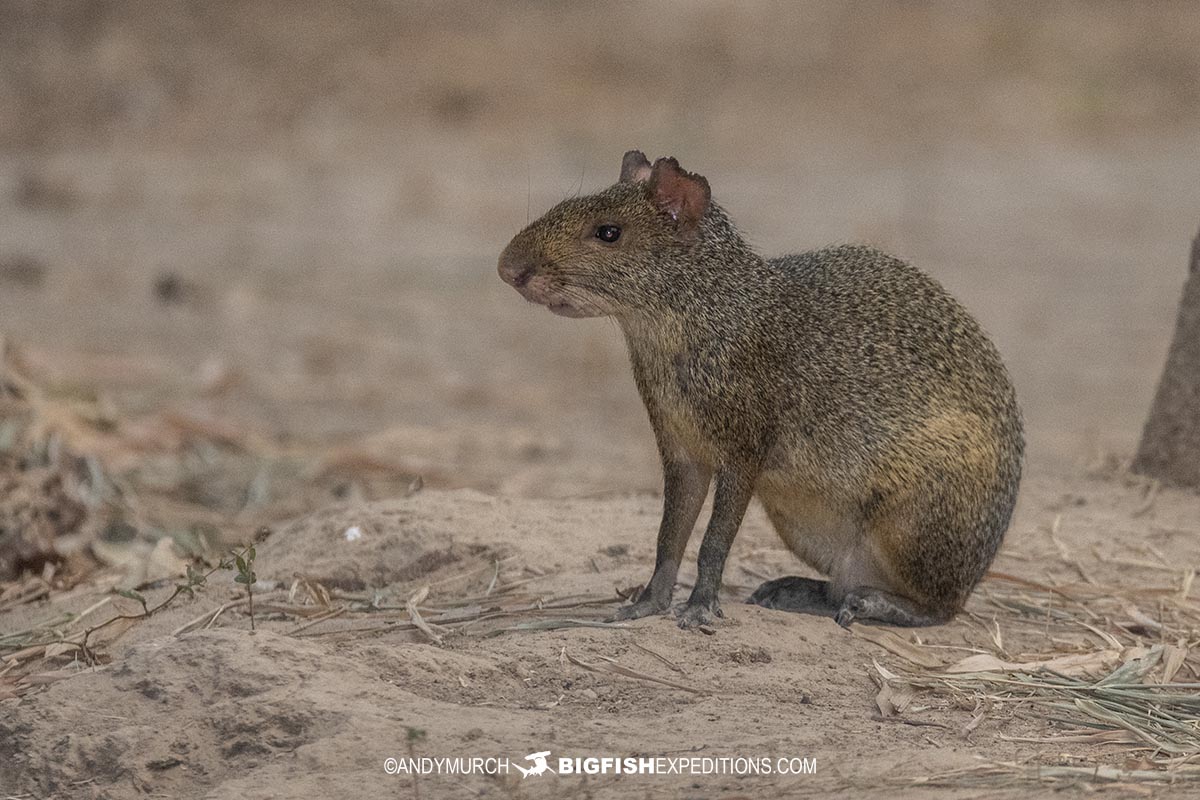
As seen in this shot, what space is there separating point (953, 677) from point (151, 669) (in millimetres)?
2083

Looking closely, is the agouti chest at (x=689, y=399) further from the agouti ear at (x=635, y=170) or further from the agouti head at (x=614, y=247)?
the agouti ear at (x=635, y=170)

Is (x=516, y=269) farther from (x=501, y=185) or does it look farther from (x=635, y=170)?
(x=501, y=185)

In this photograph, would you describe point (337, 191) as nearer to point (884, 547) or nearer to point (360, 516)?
point (360, 516)

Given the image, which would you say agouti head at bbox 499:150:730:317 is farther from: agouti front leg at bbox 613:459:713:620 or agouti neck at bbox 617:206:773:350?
agouti front leg at bbox 613:459:713:620

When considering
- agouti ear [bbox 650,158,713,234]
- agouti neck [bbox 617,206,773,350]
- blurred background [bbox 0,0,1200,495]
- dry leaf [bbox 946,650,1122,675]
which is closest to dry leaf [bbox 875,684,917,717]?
dry leaf [bbox 946,650,1122,675]

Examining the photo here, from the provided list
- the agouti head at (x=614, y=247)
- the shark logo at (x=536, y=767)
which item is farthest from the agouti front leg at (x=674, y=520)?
the shark logo at (x=536, y=767)

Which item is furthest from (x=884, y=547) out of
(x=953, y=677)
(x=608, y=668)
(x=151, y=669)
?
(x=151, y=669)

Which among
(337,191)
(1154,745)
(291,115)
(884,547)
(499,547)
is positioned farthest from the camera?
(291,115)

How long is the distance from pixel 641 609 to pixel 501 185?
11209 mm

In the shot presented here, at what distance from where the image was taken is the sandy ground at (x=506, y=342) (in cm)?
399

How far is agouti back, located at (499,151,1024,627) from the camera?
475 centimetres

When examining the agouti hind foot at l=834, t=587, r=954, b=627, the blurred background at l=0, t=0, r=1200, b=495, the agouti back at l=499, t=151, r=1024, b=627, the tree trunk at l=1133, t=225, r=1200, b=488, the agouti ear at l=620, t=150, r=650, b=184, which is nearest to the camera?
the agouti back at l=499, t=151, r=1024, b=627

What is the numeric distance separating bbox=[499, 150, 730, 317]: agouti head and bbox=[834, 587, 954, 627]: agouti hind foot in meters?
1.05

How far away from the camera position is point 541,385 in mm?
10258
